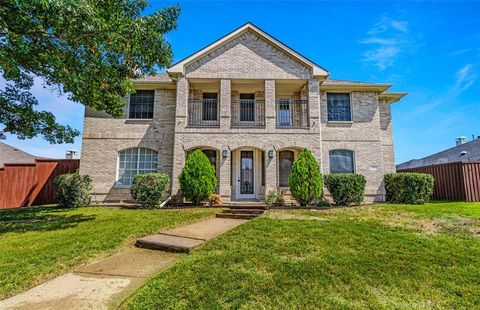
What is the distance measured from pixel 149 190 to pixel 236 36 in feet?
28.7

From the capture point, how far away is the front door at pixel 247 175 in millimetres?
12406

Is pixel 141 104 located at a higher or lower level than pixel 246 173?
higher

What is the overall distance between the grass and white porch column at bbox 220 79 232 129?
16.7 feet

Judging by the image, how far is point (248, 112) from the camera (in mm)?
13492

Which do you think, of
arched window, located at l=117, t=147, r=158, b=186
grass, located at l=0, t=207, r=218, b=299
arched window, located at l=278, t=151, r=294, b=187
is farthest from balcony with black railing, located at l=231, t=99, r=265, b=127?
grass, located at l=0, t=207, r=218, b=299

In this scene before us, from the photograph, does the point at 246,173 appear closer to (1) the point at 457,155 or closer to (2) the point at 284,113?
(2) the point at 284,113

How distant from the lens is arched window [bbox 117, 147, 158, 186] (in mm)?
12547

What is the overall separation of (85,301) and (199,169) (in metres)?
7.70

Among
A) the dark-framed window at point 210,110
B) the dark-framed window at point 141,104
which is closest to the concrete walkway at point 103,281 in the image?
the dark-framed window at point 210,110

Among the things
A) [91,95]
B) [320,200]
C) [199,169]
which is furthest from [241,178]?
[91,95]

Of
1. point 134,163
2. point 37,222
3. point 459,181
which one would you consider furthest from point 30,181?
point 459,181

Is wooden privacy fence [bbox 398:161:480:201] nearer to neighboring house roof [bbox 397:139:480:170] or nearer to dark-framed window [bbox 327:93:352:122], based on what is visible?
dark-framed window [bbox 327:93:352:122]

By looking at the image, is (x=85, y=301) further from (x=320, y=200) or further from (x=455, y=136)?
(x=455, y=136)

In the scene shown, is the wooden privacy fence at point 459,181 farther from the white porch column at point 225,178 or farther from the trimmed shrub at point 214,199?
the trimmed shrub at point 214,199
